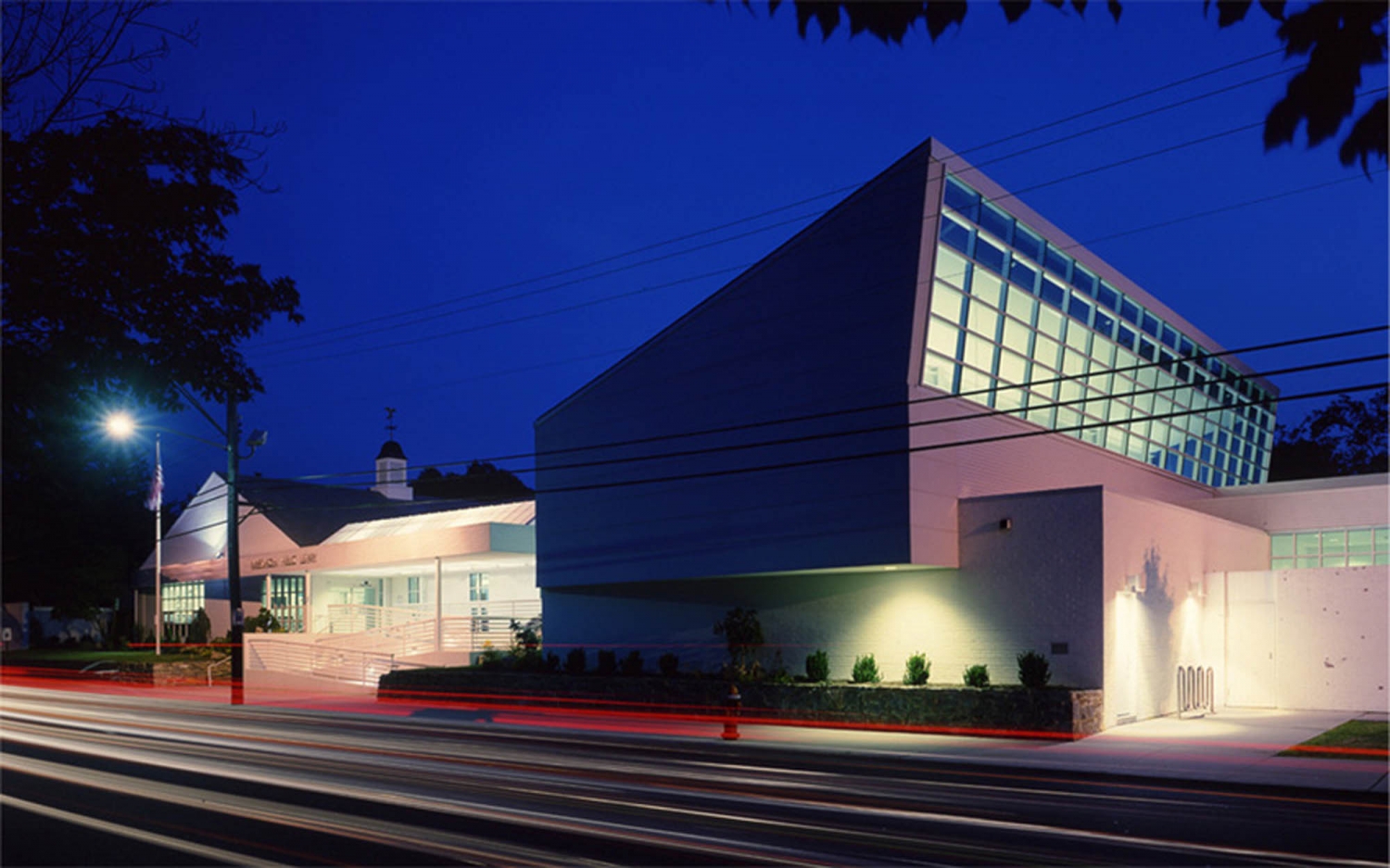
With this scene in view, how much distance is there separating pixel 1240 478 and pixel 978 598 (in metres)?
24.3

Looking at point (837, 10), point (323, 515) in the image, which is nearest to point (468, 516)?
point (323, 515)

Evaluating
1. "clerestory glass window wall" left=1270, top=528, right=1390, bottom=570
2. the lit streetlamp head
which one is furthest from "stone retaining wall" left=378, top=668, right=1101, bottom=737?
the lit streetlamp head

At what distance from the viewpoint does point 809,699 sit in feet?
83.8

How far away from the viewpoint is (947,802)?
13.4m

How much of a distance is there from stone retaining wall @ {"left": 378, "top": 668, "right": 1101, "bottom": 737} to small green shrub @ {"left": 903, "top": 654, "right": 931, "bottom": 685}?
74 cm

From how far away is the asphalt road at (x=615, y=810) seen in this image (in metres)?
10.1

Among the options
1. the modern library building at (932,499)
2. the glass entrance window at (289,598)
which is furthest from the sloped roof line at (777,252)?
the glass entrance window at (289,598)

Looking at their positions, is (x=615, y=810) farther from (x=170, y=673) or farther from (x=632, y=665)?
(x=170, y=673)

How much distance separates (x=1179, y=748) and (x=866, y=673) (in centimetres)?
773

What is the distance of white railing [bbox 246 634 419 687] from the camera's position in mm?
41375

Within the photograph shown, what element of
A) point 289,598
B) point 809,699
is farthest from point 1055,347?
point 289,598

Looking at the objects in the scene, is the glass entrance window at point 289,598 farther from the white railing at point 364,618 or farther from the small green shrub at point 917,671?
the small green shrub at point 917,671

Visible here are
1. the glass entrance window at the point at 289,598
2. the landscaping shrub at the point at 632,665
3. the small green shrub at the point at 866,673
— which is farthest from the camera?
the glass entrance window at the point at 289,598

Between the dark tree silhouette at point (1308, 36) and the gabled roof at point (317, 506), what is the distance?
4933cm
